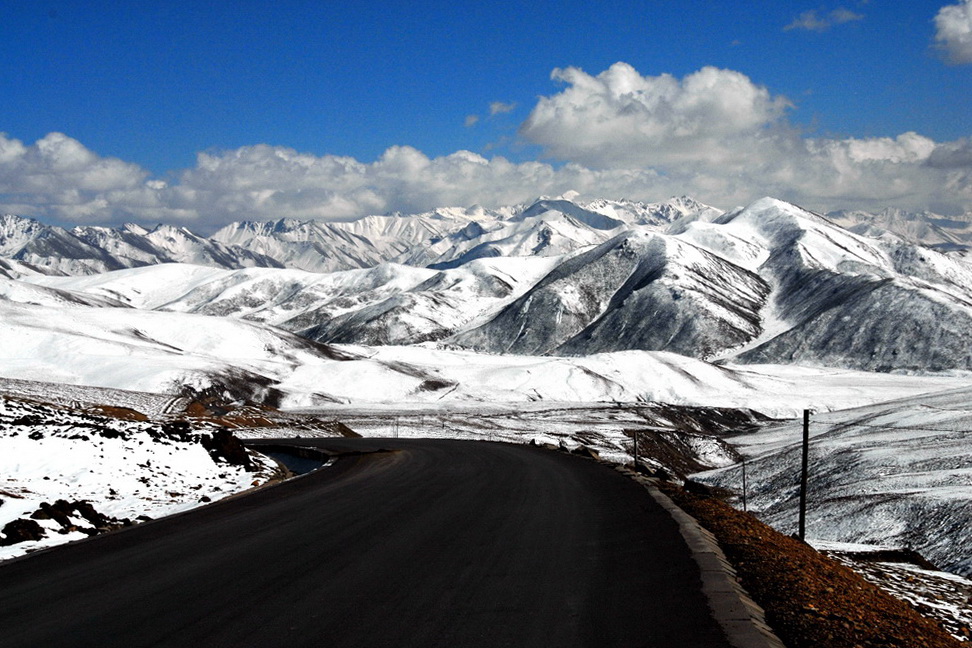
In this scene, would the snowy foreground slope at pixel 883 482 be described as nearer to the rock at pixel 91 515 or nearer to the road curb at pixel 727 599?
the road curb at pixel 727 599

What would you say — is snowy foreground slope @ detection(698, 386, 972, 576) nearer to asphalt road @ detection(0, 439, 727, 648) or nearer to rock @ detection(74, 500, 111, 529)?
asphalt road @ detection(0, 439, 727, 648)

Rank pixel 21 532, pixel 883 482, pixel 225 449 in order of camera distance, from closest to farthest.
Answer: pixel 21 532 → pixel 225 449 → pixel 883 482

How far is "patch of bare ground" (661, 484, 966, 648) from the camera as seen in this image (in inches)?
315

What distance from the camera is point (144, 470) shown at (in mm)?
24188

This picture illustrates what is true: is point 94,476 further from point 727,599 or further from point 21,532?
point 727,599

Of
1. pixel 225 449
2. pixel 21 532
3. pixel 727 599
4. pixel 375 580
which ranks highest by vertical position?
pixel 727 599

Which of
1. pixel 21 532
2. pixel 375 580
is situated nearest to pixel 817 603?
pixel 375 580

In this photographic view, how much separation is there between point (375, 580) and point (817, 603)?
5751 millimetres

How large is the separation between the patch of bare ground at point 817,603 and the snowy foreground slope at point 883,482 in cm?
2175

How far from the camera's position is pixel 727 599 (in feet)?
30.6

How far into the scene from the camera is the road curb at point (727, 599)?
7.94 m

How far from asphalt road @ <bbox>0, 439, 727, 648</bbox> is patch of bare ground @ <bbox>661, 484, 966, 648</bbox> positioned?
33.7 inches

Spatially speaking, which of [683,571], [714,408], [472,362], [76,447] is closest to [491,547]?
[683,571]

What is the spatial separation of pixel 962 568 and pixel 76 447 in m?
32.3
